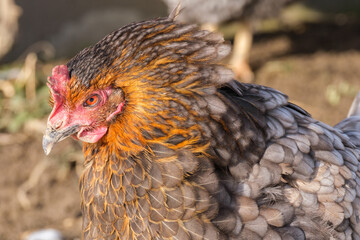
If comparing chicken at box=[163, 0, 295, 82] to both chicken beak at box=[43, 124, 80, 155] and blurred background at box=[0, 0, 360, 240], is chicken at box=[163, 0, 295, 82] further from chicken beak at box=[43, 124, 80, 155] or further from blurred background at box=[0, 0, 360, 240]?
chicken beak at box=[43, 124, 80, 155]

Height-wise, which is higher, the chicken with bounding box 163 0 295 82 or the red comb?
the red comb

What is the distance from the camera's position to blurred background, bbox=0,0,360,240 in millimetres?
4184

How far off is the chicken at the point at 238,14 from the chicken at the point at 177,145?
10.6 ft

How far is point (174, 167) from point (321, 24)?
21.9 feet

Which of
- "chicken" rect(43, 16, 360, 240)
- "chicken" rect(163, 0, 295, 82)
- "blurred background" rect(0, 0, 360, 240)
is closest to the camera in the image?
"chicken" rect(43, 16, 360, 240)

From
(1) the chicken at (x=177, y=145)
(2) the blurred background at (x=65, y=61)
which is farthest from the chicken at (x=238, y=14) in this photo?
(1) the chicken at (x=177, y=145)

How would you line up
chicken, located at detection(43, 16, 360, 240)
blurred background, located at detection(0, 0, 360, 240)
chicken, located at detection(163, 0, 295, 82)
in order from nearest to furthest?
chicken, located at detection(43, 16, 360, 240), blurred background, located at detection(0, 0, 360, 240), chicken, located at detection(163, 0, 295, 82)

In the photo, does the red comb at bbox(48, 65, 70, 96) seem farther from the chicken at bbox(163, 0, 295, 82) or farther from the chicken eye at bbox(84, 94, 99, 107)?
the chicken at bbox(163, 0, 295, 82)

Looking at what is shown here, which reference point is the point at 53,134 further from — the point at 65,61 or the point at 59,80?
the point at 65,61

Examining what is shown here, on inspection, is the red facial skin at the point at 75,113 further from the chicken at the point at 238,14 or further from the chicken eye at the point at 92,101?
the chicken at the point at 238,14

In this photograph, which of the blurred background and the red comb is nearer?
the red comb

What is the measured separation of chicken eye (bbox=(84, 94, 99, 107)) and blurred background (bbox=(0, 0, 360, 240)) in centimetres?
217

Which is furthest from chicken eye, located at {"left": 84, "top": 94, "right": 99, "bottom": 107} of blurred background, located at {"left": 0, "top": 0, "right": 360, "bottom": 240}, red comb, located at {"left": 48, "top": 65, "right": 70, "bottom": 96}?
blurred background, located at {"left": 0, "top": 0, "right": 360, "bottom": 240}

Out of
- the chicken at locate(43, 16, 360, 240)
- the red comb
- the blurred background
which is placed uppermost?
the red comb
